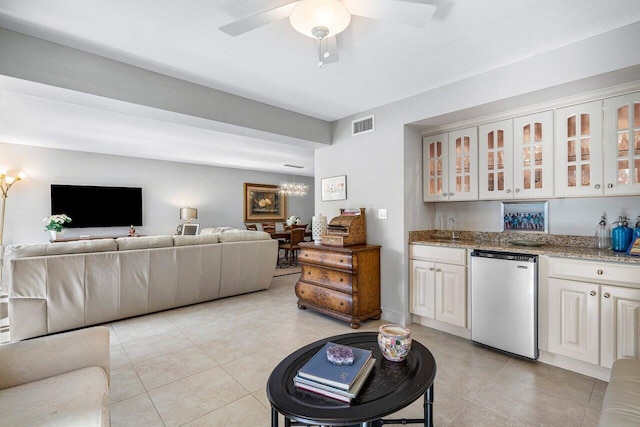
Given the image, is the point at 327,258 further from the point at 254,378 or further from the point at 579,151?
the point at 579,151

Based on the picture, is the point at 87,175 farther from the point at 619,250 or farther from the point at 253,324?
the point at 619,250

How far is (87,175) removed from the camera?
6.15m

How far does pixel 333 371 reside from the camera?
1.22m

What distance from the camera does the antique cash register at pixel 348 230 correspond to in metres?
3.47

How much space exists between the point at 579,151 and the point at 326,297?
2.76m

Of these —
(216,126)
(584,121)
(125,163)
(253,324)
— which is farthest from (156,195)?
(584,121)

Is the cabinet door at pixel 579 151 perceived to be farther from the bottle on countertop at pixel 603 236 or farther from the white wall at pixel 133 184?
the white wall at pixel 133 184

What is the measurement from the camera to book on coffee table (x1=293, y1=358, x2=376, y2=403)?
3.62ft

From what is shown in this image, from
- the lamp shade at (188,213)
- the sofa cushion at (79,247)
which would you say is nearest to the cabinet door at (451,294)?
→ the sofa cushion at (79,247)

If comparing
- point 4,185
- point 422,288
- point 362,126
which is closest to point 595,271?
point 422,288

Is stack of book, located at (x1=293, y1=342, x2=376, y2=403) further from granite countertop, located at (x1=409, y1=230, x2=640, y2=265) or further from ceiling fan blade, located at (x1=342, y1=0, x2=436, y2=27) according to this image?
granite countertop, located at (x1=409, y1=230, x2=640, y2=265)

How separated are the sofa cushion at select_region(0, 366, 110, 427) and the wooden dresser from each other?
2.28m

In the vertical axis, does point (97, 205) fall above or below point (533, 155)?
below

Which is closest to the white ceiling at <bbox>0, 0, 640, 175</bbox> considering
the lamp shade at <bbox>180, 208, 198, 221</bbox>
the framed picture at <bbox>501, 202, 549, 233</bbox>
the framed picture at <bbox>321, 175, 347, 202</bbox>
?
the framed picture at <bbox>321, 175, 347, 202</bbox>
